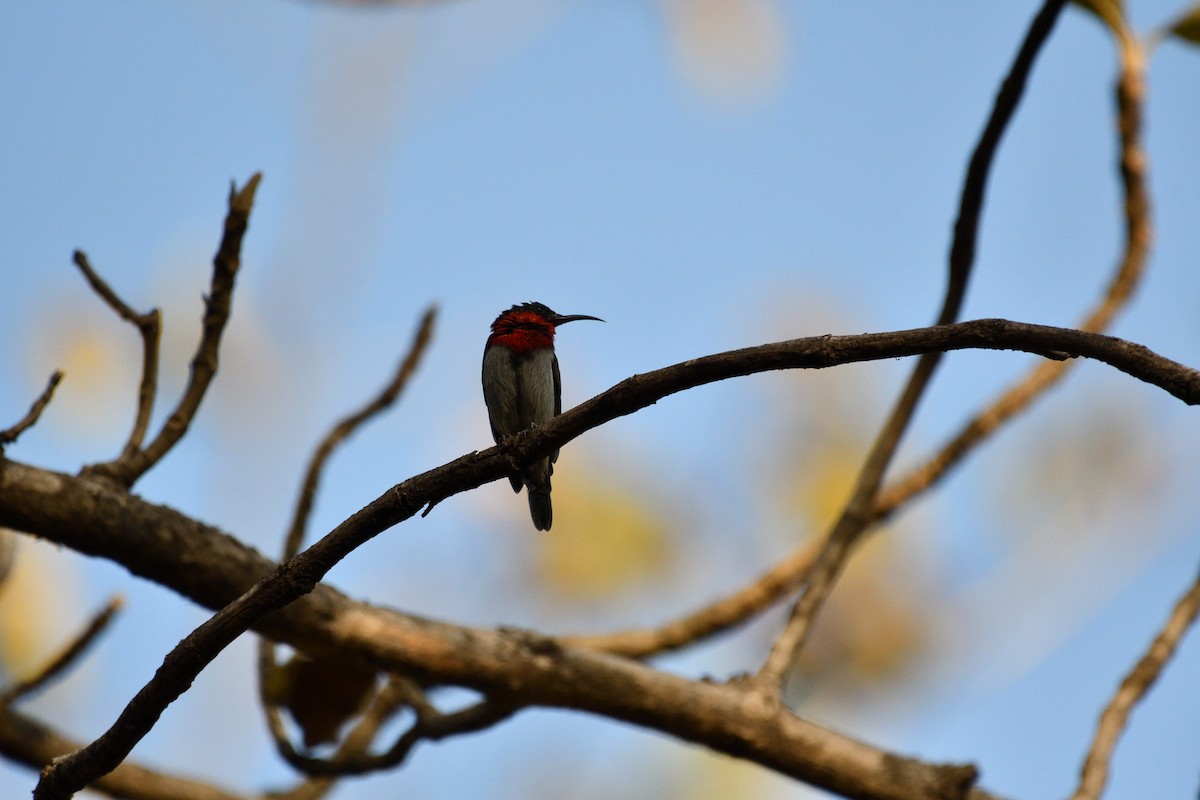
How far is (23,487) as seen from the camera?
3.91 m

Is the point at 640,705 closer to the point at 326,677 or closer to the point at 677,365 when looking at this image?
the point at 326,677

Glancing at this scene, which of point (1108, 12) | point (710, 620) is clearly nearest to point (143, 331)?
point (710, 620)

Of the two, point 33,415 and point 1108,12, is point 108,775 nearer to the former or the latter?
point 33,415

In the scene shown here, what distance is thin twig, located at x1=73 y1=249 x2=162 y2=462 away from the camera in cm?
457

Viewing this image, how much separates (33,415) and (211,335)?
76 cm

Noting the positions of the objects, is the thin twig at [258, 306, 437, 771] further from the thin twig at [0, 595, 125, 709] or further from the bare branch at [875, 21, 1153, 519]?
the bare branch at [875, 21, 1153, 519]

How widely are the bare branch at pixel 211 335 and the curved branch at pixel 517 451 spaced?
130 centimetres

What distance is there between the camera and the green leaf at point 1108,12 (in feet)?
19.6

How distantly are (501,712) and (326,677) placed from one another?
2.51ft

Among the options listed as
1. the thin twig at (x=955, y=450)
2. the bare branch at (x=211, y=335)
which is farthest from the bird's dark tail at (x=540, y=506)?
the bare branch at (x=211, y=335)

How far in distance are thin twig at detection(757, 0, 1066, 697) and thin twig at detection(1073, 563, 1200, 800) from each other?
3.85 ft

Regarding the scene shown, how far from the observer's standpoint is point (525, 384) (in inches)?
237

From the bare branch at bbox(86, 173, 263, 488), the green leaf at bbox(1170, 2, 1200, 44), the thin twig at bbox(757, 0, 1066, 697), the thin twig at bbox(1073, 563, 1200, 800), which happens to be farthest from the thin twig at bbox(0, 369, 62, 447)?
the green leaf at bbox(1170, 2, 1200, 44)

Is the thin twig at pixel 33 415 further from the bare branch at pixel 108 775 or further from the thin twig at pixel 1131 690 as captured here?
the thin twig at pixel 1131 690
